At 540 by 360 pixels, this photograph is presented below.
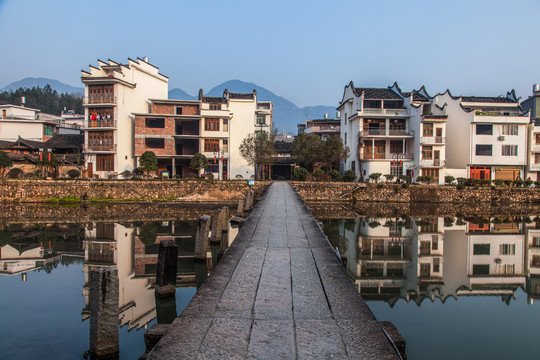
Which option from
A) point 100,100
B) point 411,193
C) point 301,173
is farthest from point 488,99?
point 100,100

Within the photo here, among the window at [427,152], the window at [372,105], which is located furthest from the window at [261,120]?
the window at [427,152]

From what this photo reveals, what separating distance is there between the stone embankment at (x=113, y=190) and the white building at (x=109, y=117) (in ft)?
18.2

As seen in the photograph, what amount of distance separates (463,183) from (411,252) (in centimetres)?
2369

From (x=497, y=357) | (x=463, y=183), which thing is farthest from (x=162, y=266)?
(x=463, y=183)

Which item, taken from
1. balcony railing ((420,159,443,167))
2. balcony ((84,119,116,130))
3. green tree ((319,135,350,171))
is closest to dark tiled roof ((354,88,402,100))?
green tree ((319,135,350,171))

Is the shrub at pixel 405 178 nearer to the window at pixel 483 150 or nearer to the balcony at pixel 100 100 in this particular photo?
the window at pixel 483 150

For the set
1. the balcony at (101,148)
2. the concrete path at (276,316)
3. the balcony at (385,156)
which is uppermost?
the balcony at (101,148)

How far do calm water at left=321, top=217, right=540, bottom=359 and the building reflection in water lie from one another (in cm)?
4

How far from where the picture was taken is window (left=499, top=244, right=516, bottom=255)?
17625 millimetres

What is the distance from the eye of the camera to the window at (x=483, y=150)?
40938 millimetres

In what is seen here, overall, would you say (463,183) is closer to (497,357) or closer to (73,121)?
(497,357)

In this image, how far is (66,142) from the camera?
147 ft

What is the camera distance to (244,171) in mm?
44906

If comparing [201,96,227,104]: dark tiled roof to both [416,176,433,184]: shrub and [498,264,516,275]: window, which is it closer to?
[416,176,433,184]: shrub
